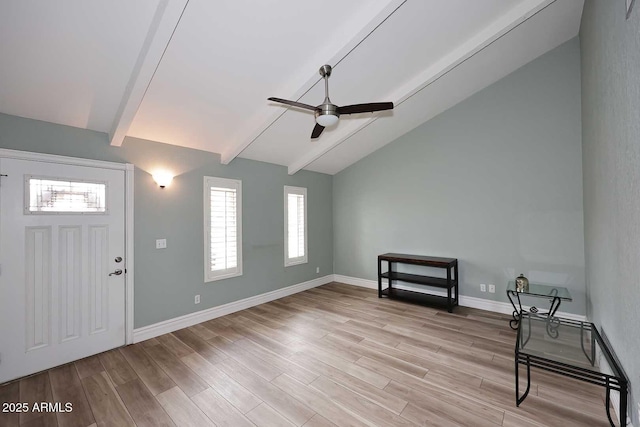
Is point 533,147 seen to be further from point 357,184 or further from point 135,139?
point 135,139

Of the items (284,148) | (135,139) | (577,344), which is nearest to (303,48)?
(284,148)

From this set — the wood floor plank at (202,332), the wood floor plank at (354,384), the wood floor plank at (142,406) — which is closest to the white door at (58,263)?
the wood floor plank at (202,332)

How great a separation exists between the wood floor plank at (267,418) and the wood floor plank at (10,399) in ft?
5.93

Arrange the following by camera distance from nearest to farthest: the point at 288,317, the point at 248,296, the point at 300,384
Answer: the point at 300,384
the point at 288,317
the point at 248,296

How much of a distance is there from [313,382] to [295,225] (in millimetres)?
3343

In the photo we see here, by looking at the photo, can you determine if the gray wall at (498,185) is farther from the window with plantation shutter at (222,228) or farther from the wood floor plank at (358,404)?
the wood floor plank at (358,404)

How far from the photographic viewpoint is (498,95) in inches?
161

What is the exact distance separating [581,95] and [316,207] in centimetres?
456

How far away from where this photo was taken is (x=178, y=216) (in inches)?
146

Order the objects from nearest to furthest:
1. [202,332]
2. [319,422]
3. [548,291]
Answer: [319,422]
[548,291]
[202,332]

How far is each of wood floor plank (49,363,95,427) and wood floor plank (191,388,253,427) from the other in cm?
79

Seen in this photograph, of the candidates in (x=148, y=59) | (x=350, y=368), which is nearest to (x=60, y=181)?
(x=148, y=59)

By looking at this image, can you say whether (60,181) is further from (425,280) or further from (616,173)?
(425,280)

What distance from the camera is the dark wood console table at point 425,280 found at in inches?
165
